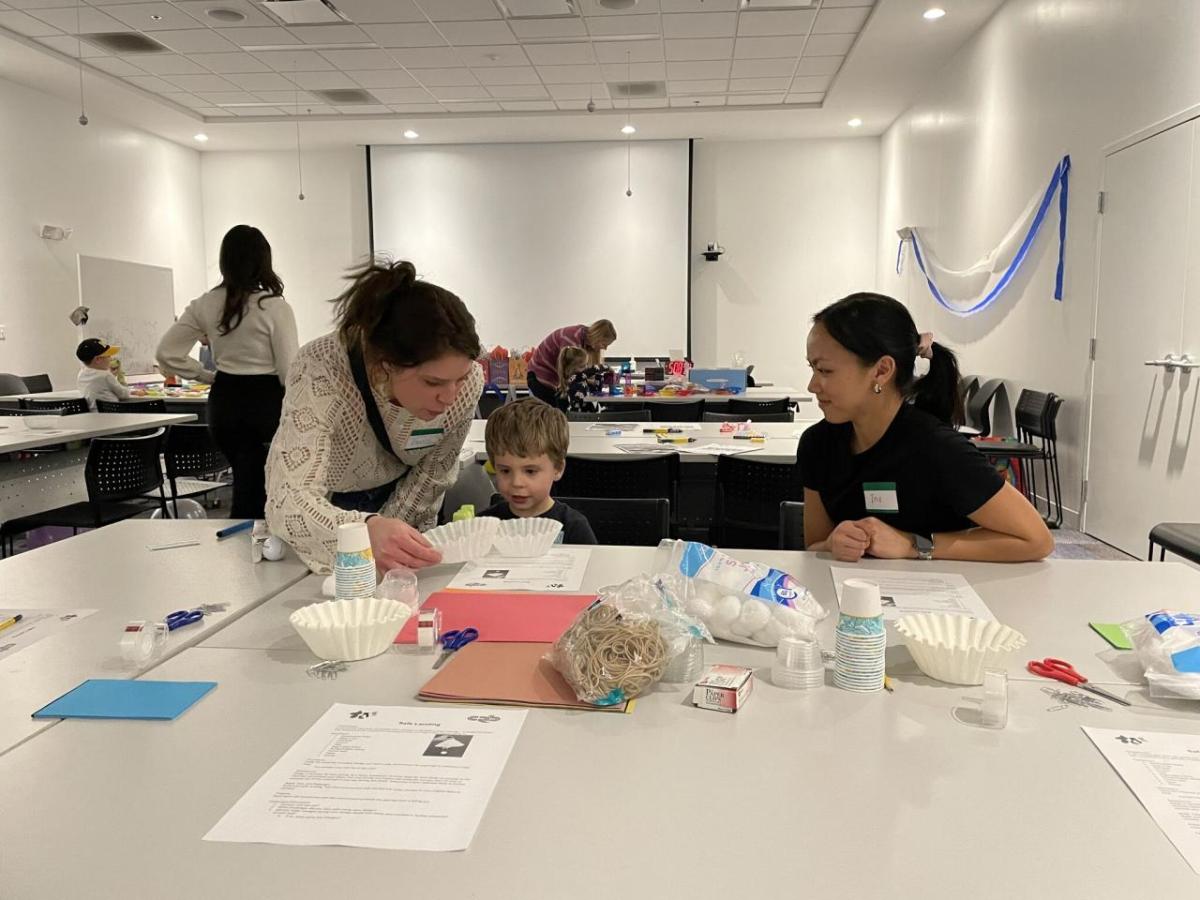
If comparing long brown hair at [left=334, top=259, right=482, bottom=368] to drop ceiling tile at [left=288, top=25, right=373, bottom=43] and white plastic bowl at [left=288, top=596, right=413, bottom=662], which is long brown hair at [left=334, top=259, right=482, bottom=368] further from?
drop ceiling tile at [left=288, top=25, right=373, bottom=43]

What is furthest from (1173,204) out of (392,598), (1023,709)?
(392,598)

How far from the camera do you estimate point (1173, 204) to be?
4117 mm

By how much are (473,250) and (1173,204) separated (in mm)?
8143

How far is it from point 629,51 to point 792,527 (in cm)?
629

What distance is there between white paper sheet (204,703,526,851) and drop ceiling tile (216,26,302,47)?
23.2 ft

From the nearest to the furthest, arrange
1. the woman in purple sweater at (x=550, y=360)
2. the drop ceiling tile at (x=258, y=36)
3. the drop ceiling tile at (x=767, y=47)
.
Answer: the woman in purple sweater at (x=550, y=360) < the drop ceiling tile at (x=258, y=36) < the drop ceiling tile at (x=767, y=47)

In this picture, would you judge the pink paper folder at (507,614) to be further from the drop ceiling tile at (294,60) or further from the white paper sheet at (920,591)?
the drop ceiling tile at (294,60)

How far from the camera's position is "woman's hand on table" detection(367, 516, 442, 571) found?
5.20ft

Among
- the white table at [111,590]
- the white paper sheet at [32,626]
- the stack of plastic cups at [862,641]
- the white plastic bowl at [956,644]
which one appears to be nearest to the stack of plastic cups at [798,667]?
the stack of plastic cups at [862,641]

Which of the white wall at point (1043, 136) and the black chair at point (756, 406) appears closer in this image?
the white wall at point (1043, 136)

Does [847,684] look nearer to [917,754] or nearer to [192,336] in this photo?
[917,754]

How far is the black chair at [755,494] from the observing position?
3363mm

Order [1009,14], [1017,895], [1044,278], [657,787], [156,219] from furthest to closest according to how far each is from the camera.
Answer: [156,219] → [1009,14] → [1044,278] → [657,787] → [1017,895]

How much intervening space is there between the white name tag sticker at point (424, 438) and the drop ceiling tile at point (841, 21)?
5.91m
